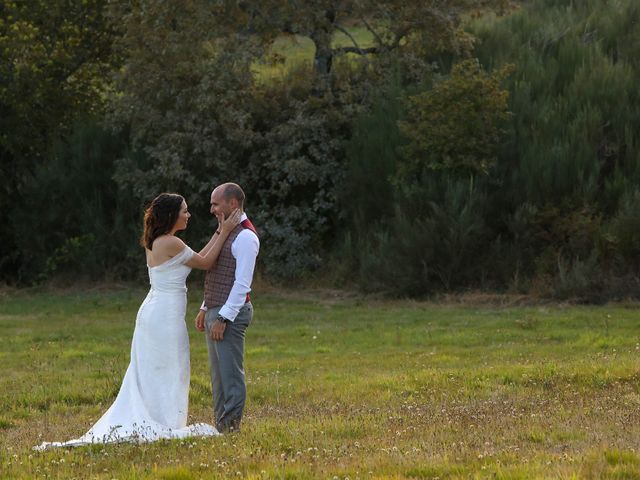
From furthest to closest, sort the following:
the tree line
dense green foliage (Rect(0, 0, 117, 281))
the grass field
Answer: dense green foliage (Rect(0, 0, 117, 281)) < the tree line < the grass field

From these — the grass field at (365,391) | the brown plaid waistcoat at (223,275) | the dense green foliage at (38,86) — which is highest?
the dense green foliage at (38,86)

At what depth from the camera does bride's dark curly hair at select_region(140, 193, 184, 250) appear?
10664 mm

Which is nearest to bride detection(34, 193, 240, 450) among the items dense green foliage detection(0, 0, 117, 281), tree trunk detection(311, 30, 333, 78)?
tree trunk detection(311, 30, 333, 78)

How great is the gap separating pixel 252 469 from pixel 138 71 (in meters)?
21.3

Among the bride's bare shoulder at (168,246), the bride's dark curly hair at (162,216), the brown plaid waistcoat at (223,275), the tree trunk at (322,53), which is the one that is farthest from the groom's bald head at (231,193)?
the tree trunk at (322,53)

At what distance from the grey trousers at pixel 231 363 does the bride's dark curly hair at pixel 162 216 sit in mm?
832

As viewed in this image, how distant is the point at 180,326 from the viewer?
10.8 metres

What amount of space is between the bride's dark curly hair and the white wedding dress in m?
0.26

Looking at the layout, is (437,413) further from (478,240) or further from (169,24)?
(169,24)

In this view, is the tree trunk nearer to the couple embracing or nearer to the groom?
the couple embracing

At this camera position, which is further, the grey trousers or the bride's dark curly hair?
the bride's dark curly hair

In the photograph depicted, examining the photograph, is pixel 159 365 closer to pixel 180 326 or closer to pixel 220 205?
pixel 180 326

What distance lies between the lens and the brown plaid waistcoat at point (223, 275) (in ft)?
34.4

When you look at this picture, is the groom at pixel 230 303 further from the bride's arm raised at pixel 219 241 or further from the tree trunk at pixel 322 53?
the tree trunk at pixel 322 53
